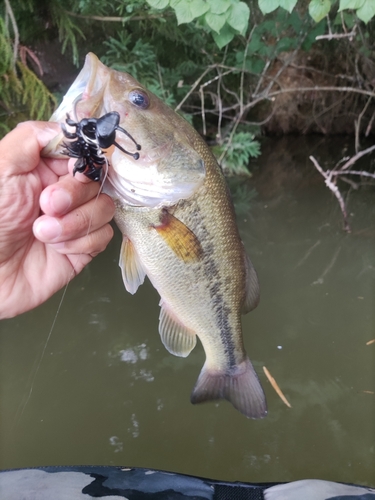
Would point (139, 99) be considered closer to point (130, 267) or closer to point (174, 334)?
point (130, 267)

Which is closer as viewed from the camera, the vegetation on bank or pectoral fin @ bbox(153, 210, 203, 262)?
pectoral fin @ bbox(153, 210, 203, 262)

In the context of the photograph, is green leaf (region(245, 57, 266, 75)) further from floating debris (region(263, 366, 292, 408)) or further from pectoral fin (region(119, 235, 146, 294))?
pectoral fin (region(119, 235, 146, 294))

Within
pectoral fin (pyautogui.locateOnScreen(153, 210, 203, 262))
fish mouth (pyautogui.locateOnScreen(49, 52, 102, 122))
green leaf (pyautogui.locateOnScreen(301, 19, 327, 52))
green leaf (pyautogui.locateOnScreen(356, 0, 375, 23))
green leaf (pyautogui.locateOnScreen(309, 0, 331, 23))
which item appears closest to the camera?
fish mouth (pyautogui.locateOnScreen(49, 52, 102, 122))

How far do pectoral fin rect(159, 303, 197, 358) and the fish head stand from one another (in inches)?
20.0

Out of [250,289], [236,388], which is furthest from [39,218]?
[236,388]

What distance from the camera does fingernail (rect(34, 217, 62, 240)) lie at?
1153 millimetres

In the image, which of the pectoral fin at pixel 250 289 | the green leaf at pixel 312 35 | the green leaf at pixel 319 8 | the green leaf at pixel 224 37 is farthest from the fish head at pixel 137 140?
the green leaf at pixel 312 35

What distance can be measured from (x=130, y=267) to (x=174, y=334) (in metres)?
0.35

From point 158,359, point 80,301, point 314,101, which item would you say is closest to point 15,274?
point 158,359

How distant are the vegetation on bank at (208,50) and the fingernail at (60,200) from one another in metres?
1.50

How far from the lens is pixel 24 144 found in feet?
3.69

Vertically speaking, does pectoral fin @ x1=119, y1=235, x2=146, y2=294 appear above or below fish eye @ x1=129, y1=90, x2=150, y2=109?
below

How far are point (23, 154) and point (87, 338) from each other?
1898 mm

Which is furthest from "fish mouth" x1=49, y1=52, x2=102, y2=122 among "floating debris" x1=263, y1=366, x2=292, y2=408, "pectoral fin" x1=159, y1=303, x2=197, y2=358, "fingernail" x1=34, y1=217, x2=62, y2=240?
"floating debris" x1=263, y1=366, x2=292, y2=408
